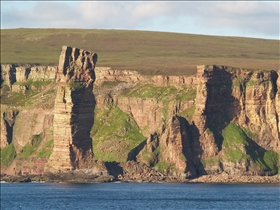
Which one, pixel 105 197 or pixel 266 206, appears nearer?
pixel 266 206

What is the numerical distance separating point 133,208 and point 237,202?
1689cm

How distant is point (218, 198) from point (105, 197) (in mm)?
16465

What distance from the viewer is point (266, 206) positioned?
594ft

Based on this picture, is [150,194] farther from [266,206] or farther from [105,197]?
[266,206]

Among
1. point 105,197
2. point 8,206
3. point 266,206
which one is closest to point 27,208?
point 8,206

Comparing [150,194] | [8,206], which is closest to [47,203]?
[8,206]

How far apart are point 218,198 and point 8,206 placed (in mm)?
30316

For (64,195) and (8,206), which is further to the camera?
(64,195)

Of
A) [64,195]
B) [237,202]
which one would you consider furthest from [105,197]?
[237,202]

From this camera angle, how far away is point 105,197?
196000 millimetres

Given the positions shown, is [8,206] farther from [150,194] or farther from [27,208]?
[150,194]

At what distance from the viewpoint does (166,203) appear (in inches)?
7298

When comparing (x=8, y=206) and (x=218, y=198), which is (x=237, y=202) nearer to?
(x=218, y=198)

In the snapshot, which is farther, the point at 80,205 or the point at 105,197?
the point at 105,197
